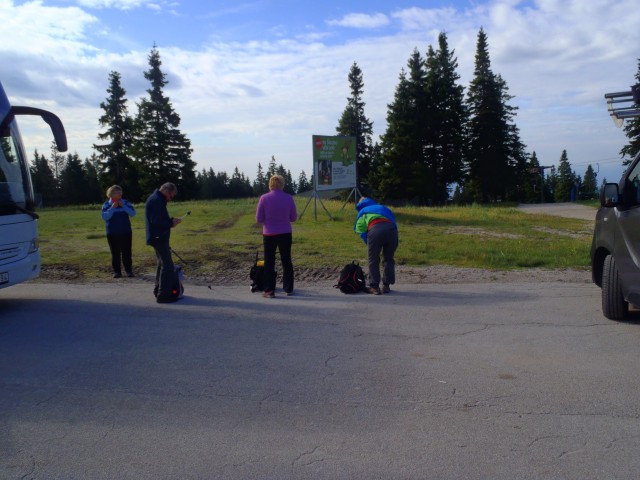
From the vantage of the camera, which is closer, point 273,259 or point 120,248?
point 273,259

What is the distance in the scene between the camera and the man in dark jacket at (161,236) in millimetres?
8688

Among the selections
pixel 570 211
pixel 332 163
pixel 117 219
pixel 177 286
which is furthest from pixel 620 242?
pixel 570 211

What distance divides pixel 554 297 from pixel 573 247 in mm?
6045

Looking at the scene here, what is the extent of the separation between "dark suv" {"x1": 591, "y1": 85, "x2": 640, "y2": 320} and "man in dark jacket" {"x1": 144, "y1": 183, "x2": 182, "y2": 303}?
6.06 m

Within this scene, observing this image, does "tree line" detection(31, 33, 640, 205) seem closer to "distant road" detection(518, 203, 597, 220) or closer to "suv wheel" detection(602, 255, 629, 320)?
"distant road" detection(518, 203, 597, 220)

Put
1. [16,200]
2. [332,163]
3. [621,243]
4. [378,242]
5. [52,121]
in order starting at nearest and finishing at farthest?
[621,243], [16,200], [52,121], [378,242], [332,163]

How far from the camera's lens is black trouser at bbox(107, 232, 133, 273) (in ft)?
35.4

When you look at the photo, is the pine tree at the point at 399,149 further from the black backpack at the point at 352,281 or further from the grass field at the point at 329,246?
the black backpack at the point at 352,281

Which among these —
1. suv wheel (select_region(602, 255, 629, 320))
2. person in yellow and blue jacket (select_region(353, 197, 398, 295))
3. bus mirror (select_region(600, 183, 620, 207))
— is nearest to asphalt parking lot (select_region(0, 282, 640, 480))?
suv wheel (select_region(602, 255, 629, 320))

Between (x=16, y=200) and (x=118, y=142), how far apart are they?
62301mm

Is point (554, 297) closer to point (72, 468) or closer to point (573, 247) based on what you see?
point (573, 247)

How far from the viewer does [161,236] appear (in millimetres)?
8727

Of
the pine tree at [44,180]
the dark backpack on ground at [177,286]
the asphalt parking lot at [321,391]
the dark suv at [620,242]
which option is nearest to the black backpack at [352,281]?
the asphalt parking lot at [321,391]

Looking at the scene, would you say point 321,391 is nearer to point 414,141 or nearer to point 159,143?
point 414,141
